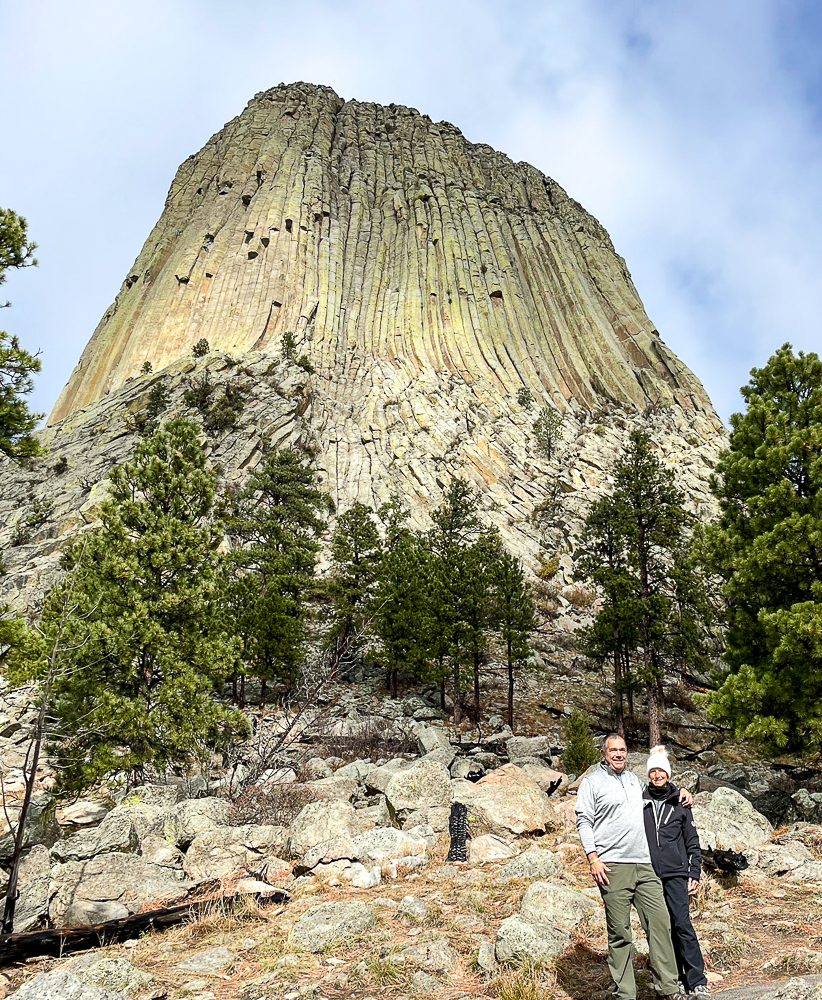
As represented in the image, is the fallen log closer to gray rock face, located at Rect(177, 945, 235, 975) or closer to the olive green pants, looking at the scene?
gray rock face, located at Rect(177, 945, 235, 975)

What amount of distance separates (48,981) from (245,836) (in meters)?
5.06

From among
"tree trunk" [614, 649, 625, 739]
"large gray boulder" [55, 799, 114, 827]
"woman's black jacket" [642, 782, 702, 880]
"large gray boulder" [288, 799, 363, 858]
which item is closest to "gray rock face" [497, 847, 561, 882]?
"large gray boulder" [288, 799, 363, 858]

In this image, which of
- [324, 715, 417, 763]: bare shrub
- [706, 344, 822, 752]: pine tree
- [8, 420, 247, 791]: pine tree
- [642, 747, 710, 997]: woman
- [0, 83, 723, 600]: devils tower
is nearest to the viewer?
[642, 747, 710, 997]: woman

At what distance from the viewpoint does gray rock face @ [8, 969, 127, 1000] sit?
430 centimetres

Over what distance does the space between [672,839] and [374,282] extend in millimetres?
71874

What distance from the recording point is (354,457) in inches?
1934

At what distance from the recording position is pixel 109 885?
7488 millimetres

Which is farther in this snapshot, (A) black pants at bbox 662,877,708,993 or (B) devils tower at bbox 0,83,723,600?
(B) devils tower at bbox 0,83,723,600

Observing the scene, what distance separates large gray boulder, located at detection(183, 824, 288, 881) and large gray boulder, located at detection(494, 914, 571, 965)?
4.26m

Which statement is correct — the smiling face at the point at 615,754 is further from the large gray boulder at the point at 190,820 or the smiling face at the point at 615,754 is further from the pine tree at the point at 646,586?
the pine tree at the point at 646,586

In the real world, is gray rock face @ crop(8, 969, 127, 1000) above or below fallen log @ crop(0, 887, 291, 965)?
above

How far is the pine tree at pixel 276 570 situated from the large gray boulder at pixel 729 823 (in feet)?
53.1

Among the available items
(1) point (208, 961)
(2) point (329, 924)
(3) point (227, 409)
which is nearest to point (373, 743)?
(2) point (329, 924)

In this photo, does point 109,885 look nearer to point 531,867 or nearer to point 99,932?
point 99,932
